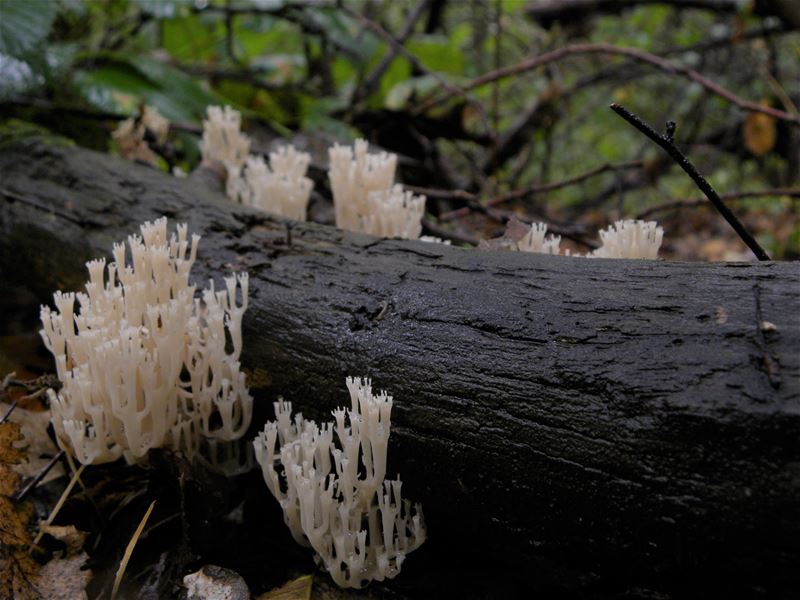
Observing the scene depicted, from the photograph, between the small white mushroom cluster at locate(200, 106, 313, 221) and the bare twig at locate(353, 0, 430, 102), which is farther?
the bare twig at locate(353, 0, 430, 102)

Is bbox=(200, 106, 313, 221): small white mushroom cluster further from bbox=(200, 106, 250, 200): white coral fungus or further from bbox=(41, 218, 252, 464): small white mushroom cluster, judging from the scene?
bbox=(41, 218, 252, 464): small white mushroom cluster

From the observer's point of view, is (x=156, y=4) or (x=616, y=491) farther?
(x=156, y=4)

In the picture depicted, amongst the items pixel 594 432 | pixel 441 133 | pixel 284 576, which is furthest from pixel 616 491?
pixel 441 133

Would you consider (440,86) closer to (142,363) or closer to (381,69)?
(381,69)

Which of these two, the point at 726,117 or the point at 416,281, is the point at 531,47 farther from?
the point at 416,281

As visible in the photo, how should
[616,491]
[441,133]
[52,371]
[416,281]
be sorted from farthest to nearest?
[441,133]
[52,371]
[416,281]
[616,491]

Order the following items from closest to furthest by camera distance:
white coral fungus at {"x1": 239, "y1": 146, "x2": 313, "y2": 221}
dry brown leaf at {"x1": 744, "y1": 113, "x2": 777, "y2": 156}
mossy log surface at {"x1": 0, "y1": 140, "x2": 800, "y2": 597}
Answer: mossy log surface at {"x1": 0, "y1": 140, "x2": 800, "y2": 597}, white coral fungus at {"x1": 239, "y1": 146, "x2": 313, "y2": 221}, dry brown leaf at {"x1": 744, "y1": 113, "x2": 777, "y2": 156}

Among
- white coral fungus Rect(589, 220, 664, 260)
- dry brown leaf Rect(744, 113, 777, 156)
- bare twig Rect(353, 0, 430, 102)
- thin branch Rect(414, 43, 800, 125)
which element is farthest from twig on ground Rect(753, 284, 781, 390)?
→ dry brown leaf Rect(744, 113, 777, 156)
